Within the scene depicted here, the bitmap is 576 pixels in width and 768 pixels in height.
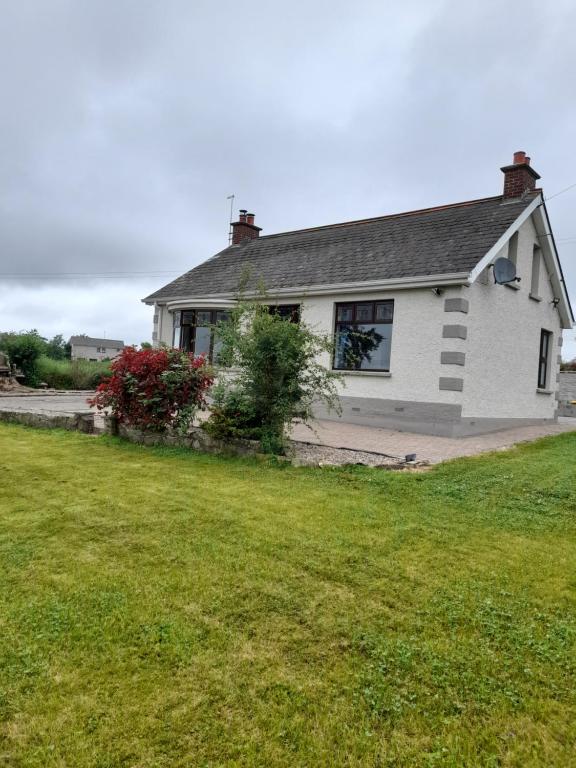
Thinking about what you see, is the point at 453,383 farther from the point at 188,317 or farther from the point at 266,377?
the point at 188,317

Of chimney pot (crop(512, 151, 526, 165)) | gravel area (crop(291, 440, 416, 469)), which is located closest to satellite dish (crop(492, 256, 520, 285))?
chimney pot (crop(512, 151, 526, 165))

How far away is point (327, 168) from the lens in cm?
2133

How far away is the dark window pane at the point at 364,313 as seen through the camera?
41.8 ft

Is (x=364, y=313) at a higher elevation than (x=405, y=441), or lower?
higher

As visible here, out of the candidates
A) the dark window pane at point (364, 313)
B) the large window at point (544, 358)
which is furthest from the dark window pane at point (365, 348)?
the large window at point (544, 358)

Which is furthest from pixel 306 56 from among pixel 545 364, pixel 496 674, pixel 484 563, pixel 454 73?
pixel 496 674

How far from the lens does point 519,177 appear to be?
516 inches

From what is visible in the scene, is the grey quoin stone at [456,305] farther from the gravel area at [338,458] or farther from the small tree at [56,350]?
the small tree at [56,350]

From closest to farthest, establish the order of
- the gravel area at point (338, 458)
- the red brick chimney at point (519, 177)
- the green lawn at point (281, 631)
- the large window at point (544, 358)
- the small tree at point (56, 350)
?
the green lawn at point (281, 631) < the gravel area at point (338, 458) < the red brick chimney at point (519, 177) < the large window at point (544, 358) < the small tree at point (56, 350)

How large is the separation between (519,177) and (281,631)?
1391 cm

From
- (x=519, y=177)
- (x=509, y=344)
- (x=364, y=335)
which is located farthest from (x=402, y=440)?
(x=519, y=177)

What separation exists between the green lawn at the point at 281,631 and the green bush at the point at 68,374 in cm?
1728

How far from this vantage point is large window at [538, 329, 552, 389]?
16.0 m

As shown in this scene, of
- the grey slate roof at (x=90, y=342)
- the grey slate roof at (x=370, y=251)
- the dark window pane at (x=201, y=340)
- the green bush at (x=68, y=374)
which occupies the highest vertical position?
the grey slate roof at (x=90, y=342)
